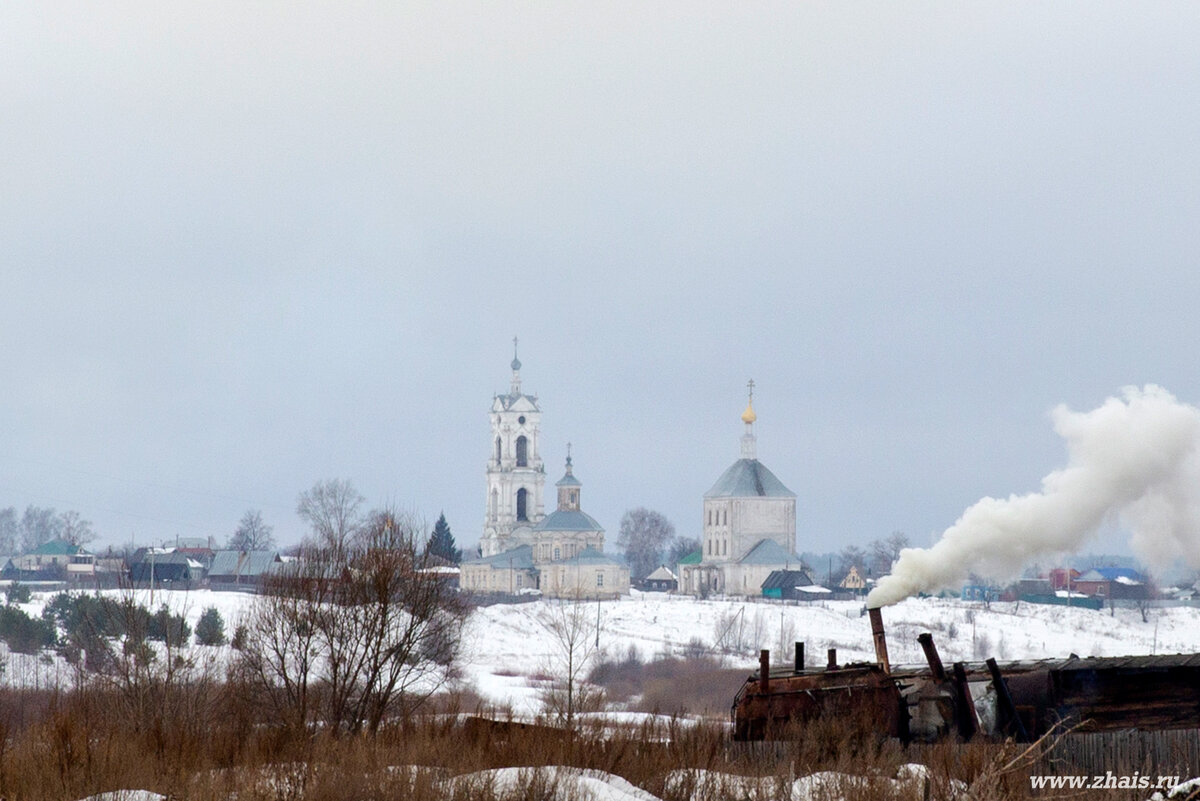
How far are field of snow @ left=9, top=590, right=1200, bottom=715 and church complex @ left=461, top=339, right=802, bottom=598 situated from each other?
1812cm

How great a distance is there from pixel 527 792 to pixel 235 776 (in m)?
3.47

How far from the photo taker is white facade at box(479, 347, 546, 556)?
486 feet

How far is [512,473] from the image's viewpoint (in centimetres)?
14988

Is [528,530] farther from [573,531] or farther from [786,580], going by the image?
[786,580]

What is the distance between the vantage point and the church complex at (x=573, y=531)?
437ft

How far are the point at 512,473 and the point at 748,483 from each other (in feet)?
72.2

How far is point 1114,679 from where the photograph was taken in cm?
2467

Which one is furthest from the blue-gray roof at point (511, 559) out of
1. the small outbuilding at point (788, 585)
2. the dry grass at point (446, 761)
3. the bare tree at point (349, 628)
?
the dry grass at point (446, 761)

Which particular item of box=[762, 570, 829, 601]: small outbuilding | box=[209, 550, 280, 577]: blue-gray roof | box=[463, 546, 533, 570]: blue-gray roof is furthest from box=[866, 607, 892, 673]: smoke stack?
box=[463, 546, 533, 570]: blue-gray roof

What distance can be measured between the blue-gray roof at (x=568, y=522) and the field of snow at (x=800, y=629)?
22.4m

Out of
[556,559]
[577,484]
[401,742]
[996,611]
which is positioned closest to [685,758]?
[401,742]

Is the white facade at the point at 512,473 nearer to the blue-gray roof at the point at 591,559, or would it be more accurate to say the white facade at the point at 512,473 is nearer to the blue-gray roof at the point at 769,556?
the blue-gray roof at the point at 591,559

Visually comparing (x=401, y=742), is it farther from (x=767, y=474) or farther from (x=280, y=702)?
(x=767, y=474)

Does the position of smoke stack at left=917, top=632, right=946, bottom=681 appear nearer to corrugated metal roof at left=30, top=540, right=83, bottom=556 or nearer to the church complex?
the church complex
